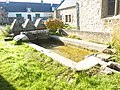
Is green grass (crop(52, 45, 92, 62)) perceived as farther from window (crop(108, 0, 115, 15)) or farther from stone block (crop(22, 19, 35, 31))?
stone block (crop(22, 19, 35, 31))

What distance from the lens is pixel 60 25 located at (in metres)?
15.5

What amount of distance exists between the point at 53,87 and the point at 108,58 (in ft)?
9.11

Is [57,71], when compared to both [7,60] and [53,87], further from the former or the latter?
[7,60]

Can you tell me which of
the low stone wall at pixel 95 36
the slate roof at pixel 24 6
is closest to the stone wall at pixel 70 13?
the low stone wall at pixel 95 36

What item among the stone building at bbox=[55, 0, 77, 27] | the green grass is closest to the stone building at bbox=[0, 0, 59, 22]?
the stone building at bbox=[55, 0, 77, 27]

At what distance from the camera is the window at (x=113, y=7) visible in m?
11.7

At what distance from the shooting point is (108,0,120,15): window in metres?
11.7

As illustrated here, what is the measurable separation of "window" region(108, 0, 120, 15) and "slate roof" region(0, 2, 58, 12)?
26547 mm

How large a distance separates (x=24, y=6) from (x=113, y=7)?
92.9 feet

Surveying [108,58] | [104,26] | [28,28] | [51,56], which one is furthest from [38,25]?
[108,58]

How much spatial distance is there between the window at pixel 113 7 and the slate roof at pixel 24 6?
26547mm

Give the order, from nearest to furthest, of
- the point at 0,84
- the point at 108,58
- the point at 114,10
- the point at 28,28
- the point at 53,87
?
the point at 53,87, the point at 0,84, the point at 108,58, the point at 114,10, the point at 28,28

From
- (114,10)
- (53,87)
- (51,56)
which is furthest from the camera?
(114,10)

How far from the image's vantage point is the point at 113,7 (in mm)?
12375
